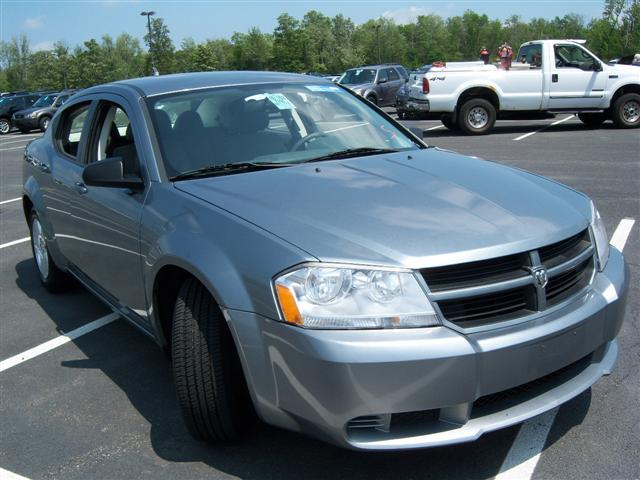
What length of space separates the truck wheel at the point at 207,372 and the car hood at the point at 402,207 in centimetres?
45

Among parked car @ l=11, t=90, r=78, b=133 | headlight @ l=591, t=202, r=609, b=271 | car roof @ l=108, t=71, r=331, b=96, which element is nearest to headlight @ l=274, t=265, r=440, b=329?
headlight @ l=591, t=202, r=609, b=271

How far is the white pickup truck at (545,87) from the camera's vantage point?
50.4 ft

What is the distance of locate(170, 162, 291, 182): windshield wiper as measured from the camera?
3.36 metres

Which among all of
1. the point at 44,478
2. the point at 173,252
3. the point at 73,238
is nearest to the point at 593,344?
the point at 173,252

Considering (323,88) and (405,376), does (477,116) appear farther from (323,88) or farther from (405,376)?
(405,376)

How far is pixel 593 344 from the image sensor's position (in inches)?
107

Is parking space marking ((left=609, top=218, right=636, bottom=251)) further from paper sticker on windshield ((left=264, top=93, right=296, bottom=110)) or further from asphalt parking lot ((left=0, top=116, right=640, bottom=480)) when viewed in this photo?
paper sticker on windshield ((left=264, top=93, right=296, bottom=110))

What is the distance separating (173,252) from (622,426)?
213 centimetres

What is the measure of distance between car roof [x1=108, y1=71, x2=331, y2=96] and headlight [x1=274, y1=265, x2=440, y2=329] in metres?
1.92

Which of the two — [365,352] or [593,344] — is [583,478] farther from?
[365,352]

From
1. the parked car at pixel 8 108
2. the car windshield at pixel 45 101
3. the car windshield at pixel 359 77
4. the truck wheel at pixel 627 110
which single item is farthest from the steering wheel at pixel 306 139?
the parked car at pixel 8 108

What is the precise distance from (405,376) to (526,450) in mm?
871

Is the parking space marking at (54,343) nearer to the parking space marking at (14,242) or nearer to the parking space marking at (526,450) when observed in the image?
the parking space marking at (526,450)

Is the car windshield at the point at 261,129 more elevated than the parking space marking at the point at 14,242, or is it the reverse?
the car windshield at the point at 261,129
